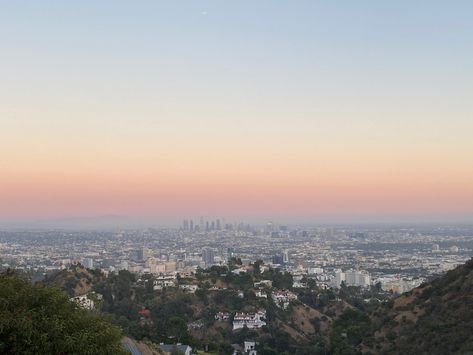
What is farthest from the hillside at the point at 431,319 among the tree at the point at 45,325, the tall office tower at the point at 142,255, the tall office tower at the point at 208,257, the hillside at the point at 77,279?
the tall office tower at the point at 142,255

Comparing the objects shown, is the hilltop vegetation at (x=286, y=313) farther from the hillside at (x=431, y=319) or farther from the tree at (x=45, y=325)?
the tree at (x=45, y=325)

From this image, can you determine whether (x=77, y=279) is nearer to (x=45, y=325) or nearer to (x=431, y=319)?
(x=431, y=319)

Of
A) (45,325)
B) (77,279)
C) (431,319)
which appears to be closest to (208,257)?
(77,279)

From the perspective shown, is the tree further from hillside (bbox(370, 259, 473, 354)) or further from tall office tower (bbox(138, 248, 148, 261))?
tall office tower (bbox(138, 248, 148, 261))

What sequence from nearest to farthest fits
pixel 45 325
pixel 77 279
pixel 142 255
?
pixel 45 325 → pixel 77 279 → pixel 142 255

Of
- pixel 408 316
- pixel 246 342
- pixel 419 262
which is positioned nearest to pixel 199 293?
pixel 246 342

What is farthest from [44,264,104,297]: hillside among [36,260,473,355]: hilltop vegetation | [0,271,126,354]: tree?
[0,271,126,354]: tree
